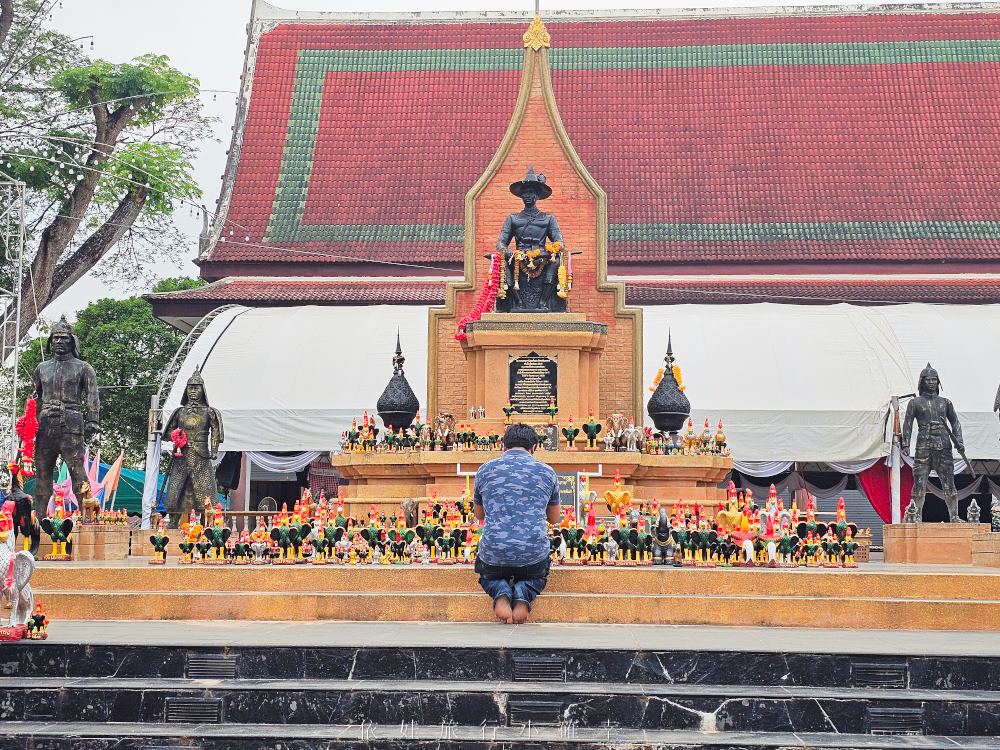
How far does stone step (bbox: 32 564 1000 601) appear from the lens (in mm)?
10641

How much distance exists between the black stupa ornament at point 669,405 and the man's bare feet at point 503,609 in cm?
776

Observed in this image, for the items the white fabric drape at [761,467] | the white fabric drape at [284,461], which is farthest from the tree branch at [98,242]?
the white fabric drape at [761,467]

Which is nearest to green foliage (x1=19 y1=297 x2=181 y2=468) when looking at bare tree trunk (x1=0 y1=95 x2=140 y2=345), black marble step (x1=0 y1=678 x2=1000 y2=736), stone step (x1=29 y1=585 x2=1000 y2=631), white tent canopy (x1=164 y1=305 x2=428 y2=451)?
bare tree trunk (x1=0 y1=95 x2=140 y2=345)

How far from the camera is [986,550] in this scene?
14961 mm

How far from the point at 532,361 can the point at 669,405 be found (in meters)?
1.94

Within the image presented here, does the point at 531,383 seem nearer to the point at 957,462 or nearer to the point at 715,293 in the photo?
the point at 957,462

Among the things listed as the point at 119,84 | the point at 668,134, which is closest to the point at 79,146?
the point at 119,84

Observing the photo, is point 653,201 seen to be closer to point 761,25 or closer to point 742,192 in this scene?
point 742,192

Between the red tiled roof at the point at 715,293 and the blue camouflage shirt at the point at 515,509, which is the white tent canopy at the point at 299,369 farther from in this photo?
the blue camouflage shirt at the point at 515,509

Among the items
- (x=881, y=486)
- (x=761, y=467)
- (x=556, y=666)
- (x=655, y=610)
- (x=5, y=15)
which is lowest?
(x=556, y=666)

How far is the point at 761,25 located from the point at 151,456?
66.3 ft

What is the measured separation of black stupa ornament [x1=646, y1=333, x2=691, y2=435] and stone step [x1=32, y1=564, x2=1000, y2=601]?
6.02 m

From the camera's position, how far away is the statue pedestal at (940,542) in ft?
52.3

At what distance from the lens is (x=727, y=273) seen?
1166 inches
